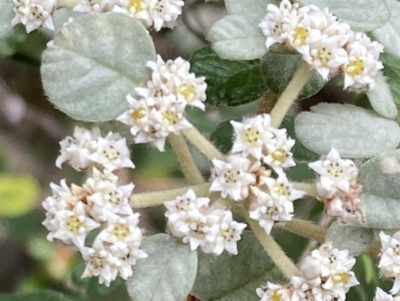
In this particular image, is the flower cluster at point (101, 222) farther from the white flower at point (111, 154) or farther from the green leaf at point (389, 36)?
the green leaf at point (389, 36)

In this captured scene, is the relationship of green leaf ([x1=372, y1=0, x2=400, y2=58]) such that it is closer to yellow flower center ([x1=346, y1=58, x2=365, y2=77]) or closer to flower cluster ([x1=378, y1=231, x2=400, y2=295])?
yellow flower center ([x1=346, y1=58, x2=365, y2=77])

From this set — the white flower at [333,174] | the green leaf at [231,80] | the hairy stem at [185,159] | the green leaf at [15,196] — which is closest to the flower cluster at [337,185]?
the white flower at [333,174]

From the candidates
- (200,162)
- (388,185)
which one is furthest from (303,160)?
(388,185)

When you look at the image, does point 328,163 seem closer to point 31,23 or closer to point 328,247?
point 328,247

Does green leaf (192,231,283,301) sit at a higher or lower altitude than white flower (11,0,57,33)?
lower

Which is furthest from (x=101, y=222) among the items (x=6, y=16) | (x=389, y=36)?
(x=389, y=36)

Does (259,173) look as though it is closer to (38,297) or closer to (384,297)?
(384,297)

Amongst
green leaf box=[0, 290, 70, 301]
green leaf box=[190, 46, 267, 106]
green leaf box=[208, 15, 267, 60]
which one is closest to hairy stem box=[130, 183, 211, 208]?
green leaf box=[208, 15, 267, 60]
